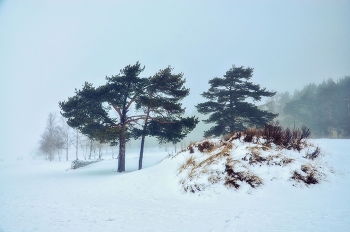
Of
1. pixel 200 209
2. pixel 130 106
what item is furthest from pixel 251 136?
pixel 130 106

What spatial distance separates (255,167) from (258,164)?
0.74 feet

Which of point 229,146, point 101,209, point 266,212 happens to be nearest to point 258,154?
point 229,146

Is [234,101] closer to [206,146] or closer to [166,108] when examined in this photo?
[166,108]

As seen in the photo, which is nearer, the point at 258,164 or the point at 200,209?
the point at 200,209

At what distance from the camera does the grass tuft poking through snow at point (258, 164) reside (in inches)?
291

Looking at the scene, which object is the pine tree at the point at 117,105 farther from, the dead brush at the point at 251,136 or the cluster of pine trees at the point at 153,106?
the dead brush at the point at 251,136

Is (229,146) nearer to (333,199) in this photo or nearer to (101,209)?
(333,199)

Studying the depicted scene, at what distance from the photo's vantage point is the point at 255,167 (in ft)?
26.1

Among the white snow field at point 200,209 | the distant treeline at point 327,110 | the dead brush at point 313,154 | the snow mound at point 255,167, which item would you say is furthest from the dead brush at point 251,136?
the distant treeline at point 327,110

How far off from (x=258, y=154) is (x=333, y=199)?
115 inches

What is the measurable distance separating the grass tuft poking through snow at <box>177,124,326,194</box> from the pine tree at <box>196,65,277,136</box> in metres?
10.8

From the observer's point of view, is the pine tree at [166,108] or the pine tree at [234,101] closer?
the pine tree at [166,108]

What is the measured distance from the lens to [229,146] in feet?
32.1

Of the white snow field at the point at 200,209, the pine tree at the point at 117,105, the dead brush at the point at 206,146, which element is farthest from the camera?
the pine tree at the point at 117,105
